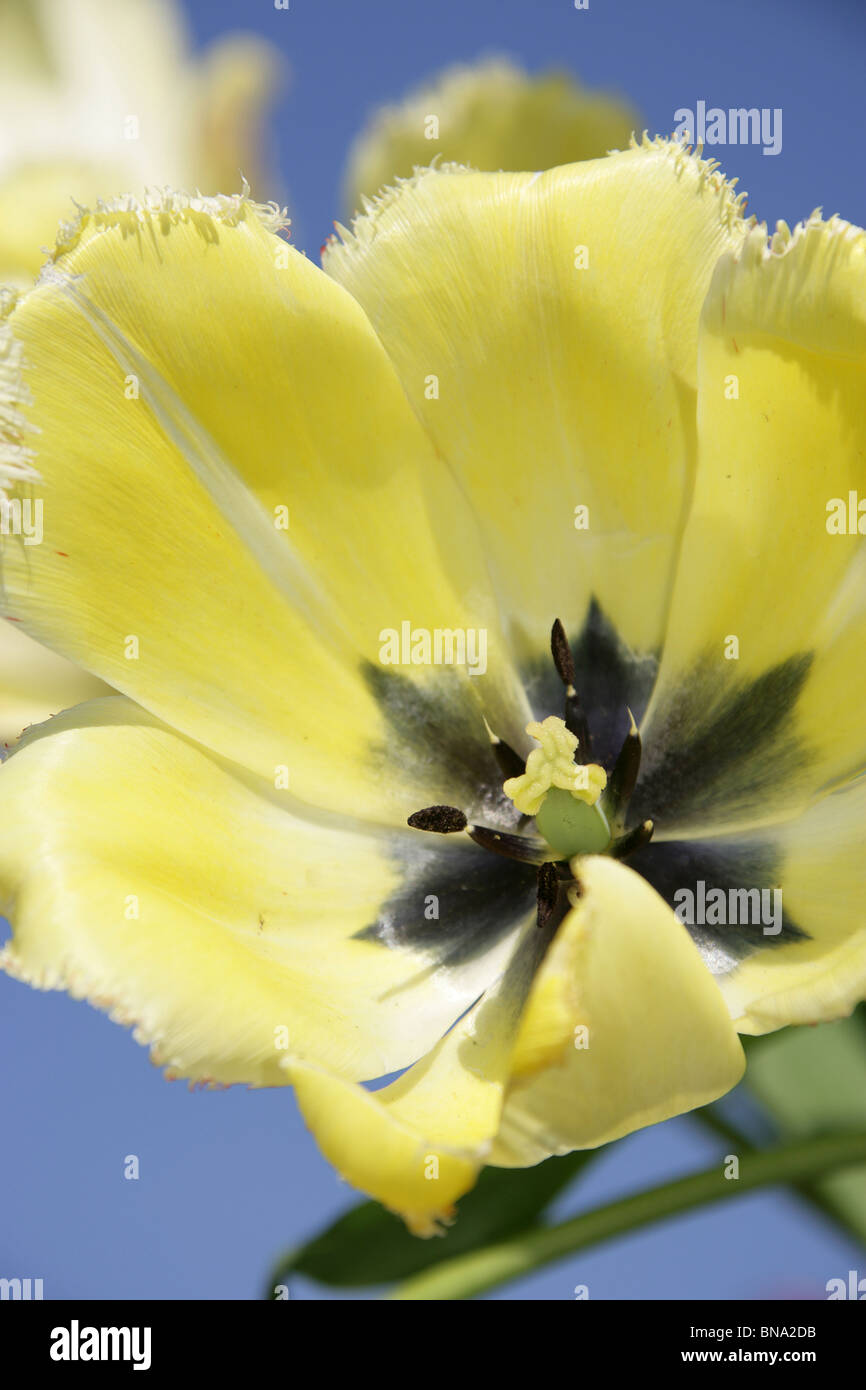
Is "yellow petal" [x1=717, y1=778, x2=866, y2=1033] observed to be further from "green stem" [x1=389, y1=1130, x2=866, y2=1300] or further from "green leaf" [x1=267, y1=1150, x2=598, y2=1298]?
"green leaf" [x1=267, y1=1150, x2=598, y2=1298]

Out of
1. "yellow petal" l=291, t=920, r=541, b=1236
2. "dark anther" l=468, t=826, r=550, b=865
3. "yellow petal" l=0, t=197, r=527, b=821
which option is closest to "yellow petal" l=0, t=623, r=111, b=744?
"yellow petal" l=0, t=197, r=527, b=821

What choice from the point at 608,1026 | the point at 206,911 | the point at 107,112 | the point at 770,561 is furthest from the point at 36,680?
the point at 107,112

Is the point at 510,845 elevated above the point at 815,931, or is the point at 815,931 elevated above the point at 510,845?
the point at 510,845

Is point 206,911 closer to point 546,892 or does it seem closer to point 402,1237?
point 546,892

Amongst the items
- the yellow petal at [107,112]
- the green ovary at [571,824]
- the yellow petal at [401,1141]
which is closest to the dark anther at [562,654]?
the green ovary at [571,824]
